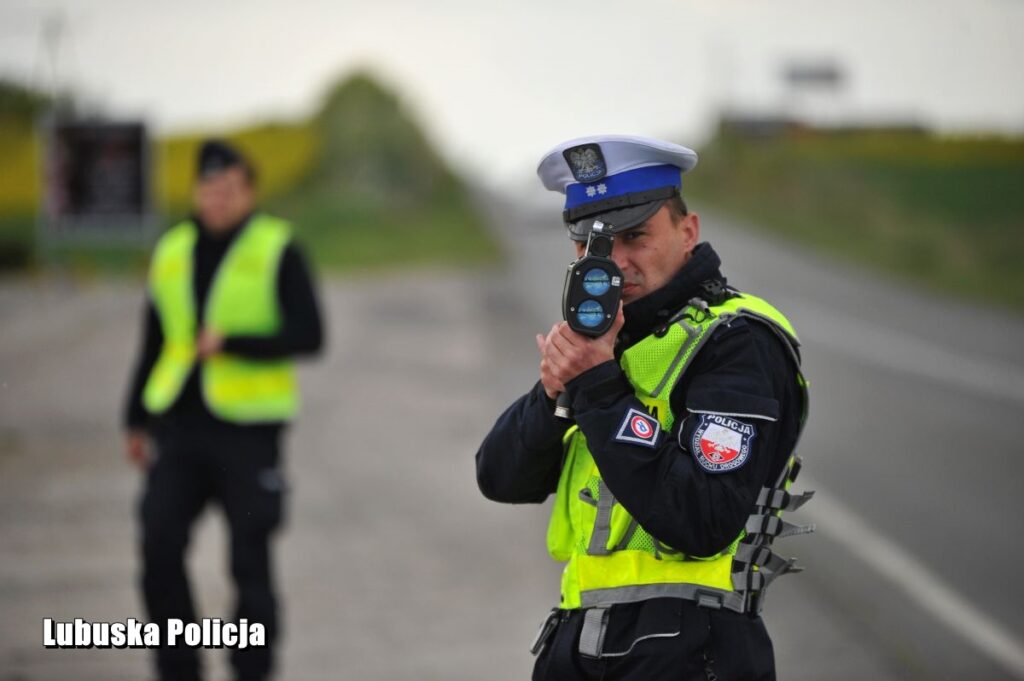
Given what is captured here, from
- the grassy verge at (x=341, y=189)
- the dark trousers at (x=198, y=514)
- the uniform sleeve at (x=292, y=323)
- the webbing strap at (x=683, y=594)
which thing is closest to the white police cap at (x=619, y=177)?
the webbing strap at (x=683, y=594)

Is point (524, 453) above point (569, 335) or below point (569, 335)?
below

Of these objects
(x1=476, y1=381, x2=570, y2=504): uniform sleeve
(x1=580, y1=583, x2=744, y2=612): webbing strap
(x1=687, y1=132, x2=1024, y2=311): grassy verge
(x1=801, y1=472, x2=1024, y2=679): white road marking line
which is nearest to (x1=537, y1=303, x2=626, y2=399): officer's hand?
(x1=476, y1=381, x2=570, y2=504): uniform sleeve

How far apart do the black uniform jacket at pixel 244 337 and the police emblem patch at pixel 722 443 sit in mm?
3131

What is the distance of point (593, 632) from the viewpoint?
9.49 ft

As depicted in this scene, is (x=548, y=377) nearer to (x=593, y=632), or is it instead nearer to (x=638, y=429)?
(x=638, y=429)

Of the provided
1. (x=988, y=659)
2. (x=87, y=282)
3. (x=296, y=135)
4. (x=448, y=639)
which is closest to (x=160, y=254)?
(x=448, y=639)

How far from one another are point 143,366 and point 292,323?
2.14 feet

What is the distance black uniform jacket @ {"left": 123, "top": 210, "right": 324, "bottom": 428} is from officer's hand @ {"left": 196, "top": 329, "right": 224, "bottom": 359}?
33 mm

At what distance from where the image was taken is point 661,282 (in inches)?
117

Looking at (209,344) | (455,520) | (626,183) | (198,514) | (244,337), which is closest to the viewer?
(626,183)

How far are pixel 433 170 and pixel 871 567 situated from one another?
4715cm

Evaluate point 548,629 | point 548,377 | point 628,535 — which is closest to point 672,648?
point 628,535

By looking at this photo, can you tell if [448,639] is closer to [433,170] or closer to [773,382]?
[773,382]

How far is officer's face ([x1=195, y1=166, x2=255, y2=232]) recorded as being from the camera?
5.68m
